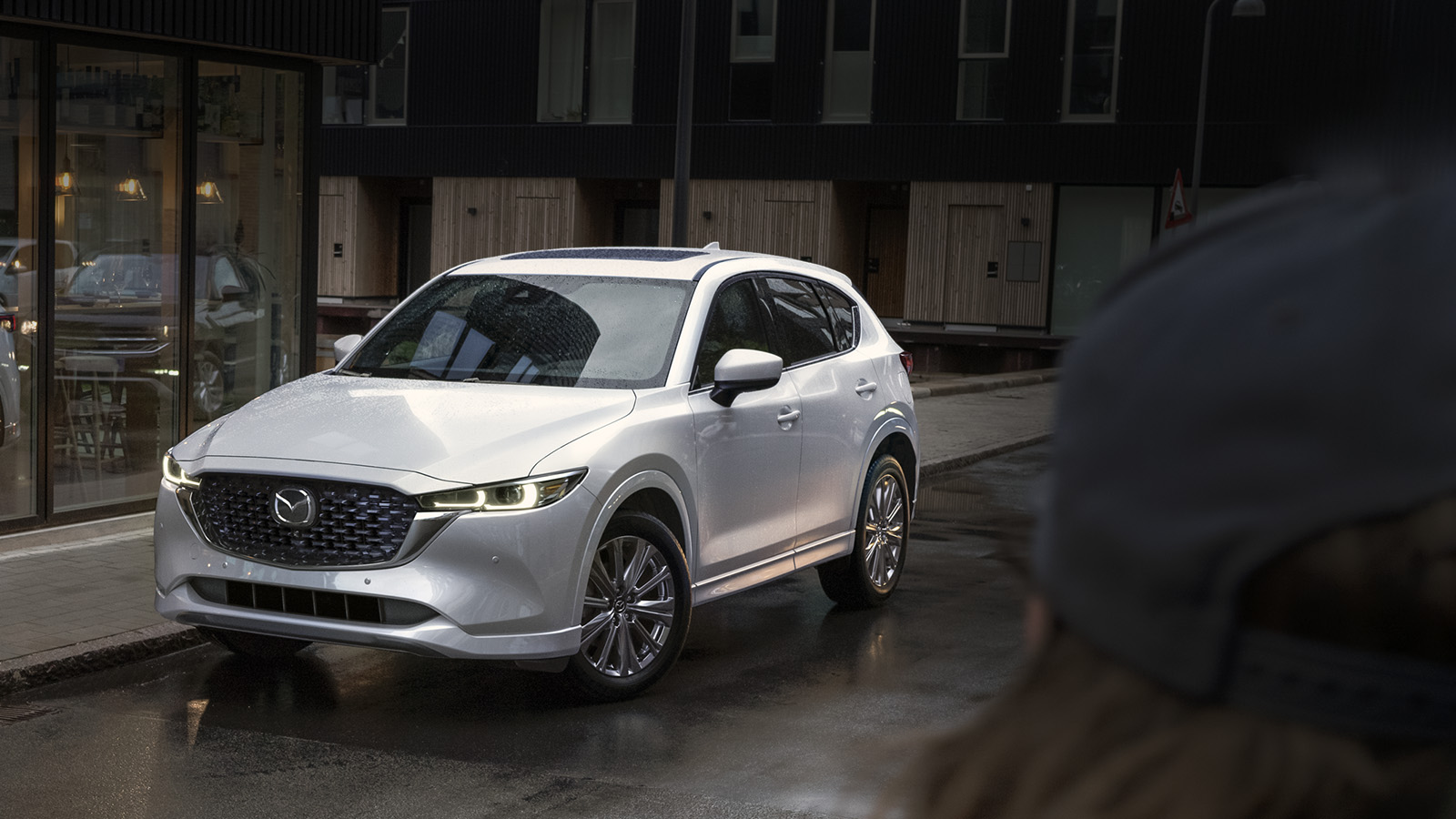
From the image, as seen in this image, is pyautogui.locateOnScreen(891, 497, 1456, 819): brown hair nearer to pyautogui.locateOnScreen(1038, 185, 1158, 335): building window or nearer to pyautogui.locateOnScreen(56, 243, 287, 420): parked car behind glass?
pyautogui.locateOnScreen(56, 243, 287, 420): parked car behind glass

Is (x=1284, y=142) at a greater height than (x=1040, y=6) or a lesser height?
lesser

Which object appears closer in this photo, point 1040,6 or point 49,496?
point 49,496

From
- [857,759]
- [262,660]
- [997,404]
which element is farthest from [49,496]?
[997,404]

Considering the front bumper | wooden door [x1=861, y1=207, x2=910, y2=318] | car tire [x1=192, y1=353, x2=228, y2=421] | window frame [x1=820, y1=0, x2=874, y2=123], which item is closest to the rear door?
the front bumper

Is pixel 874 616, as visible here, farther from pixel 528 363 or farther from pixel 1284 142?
pixel 1284 142

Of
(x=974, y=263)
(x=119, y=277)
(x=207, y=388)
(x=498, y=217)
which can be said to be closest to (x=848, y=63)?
(x=974, y=263)

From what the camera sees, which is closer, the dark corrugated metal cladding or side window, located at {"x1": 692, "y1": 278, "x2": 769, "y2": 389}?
side window, located at {"x1": 692, "y1": 278, "x2": 769, "y2": 389}

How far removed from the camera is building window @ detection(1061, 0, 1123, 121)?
1191 inches

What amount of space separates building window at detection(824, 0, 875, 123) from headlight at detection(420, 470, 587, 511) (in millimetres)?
26822

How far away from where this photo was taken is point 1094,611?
0.87m

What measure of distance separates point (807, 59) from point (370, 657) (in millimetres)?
26484

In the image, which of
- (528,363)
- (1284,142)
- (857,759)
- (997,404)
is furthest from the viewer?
(997,404)

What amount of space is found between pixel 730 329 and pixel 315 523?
2.27m

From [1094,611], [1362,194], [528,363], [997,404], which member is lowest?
[997,404]
